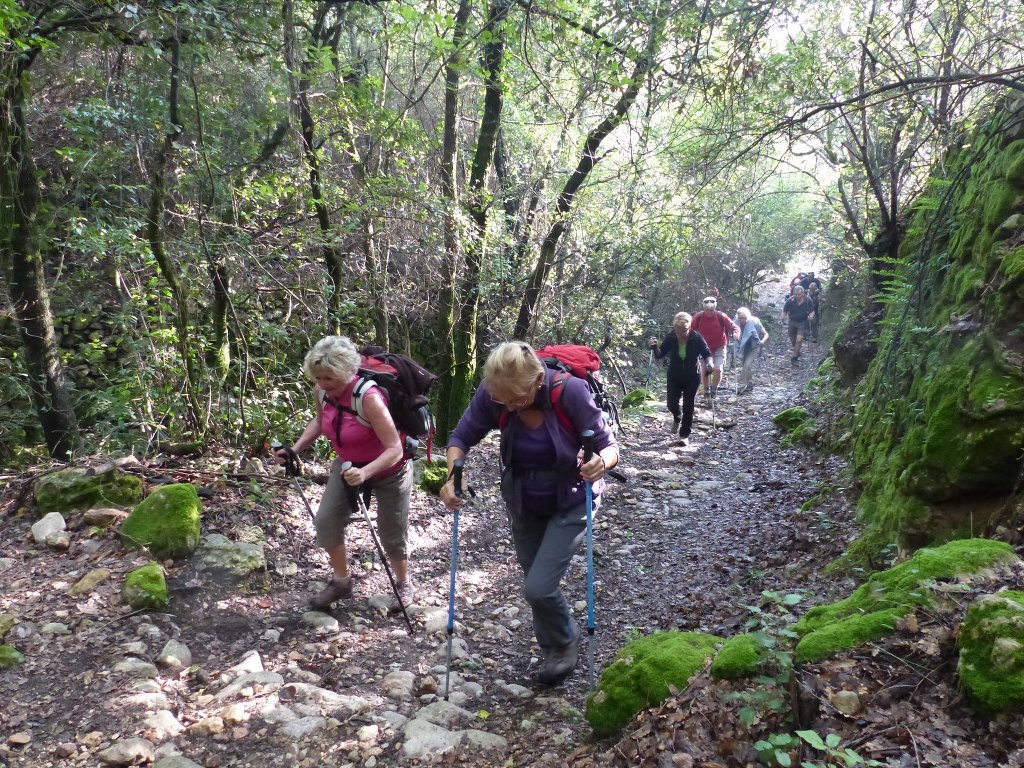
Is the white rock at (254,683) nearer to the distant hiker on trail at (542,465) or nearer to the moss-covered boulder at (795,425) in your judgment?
the distant hiker on trail at (542,465)

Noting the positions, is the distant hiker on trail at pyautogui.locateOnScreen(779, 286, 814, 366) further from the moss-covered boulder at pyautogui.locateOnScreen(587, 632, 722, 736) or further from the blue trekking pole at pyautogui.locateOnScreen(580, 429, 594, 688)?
the moss-covered boulder at pyautogui.locateOnScreen(587, 632, 722, 736)

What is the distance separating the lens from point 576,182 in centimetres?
A: 1134

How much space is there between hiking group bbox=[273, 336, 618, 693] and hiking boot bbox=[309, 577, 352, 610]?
38cm

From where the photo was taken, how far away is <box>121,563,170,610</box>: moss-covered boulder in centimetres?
480

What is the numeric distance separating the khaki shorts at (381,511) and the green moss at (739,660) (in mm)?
2803

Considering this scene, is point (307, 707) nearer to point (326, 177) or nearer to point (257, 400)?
point (257, 400)

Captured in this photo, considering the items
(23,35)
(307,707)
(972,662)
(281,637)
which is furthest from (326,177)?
(972,662)

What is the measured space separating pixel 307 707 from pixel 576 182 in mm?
9498

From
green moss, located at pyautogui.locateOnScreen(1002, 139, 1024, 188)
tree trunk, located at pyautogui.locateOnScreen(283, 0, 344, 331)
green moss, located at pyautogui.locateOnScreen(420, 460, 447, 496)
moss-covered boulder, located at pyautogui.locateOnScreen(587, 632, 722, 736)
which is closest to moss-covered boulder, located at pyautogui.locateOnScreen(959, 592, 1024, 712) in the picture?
moss-covered boulder, located at pyautogui.locateOnScreen(587, 632, 722, 736)

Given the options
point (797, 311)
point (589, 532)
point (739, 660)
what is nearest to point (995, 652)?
point (739, 660)

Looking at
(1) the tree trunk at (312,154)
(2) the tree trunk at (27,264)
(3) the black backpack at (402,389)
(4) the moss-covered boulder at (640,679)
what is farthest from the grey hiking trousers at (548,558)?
(1) the tree trunk at (312,154)

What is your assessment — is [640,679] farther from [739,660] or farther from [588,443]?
[588,443]

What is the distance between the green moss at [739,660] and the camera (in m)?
3.23

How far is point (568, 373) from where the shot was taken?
4.21 metres
